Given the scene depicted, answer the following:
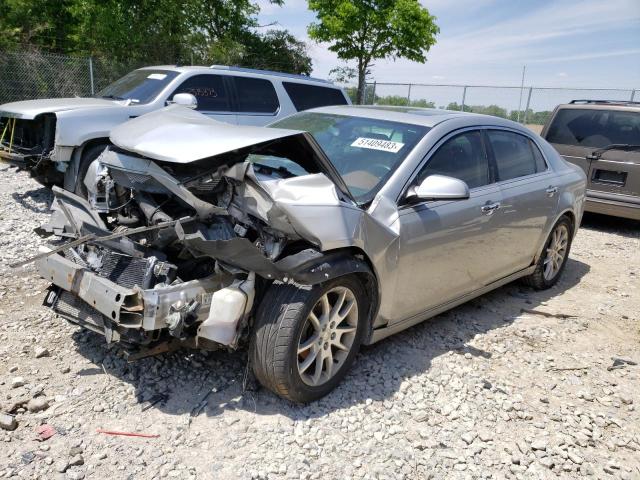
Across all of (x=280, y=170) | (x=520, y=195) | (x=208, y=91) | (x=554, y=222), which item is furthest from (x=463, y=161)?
(x=208, y=91)

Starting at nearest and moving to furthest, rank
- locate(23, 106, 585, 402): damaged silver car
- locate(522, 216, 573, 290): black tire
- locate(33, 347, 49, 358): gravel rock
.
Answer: locate(23, 106, 585, 402): damaged silver car < locate(33, 347, 49, 358): gravel rock < locate(522, 216, 573, 290): black tire

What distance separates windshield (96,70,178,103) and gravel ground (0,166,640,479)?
3.84 meters

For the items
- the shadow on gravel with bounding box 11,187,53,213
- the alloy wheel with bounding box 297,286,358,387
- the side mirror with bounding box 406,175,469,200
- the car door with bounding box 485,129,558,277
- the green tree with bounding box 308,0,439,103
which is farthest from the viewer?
the green tree with bounding box 308,0,439,103

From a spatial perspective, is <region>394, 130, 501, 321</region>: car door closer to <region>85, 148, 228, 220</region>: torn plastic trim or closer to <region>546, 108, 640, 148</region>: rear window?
<region>85, 148, 228, 220</region>: torn plastic trim

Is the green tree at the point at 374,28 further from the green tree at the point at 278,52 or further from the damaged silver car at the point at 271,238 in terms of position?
the damaged silver car at the point at 271,238

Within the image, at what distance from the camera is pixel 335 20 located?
17.9 metres

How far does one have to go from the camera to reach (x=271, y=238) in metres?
2.89

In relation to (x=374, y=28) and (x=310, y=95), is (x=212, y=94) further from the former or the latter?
(x=374, y=28)

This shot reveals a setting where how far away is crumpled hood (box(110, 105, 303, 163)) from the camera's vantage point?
2768 millimetres

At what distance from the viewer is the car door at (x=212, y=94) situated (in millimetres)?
7754

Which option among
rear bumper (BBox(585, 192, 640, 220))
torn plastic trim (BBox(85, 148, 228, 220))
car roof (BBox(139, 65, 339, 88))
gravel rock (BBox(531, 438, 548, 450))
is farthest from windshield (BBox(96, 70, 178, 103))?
rear bumper (BBox(585, 192, 640, 220))

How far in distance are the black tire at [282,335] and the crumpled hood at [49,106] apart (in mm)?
4956

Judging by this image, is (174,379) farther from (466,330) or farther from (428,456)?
(466,330)

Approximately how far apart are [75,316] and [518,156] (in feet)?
12.3
